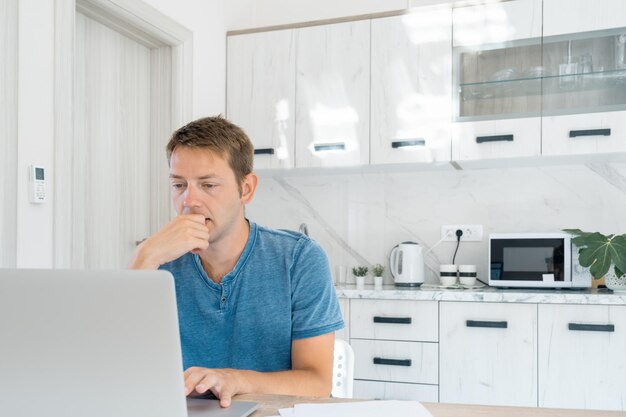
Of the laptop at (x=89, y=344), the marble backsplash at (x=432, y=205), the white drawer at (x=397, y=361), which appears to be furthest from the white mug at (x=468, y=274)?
the laptop at (x=89, y=344)

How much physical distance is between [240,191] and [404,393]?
1760 mm

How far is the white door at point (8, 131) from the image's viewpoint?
6.30 feet

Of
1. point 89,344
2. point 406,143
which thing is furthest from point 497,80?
point 89,344

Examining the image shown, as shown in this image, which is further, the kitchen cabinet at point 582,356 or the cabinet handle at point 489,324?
the cabinet handle at point 489,324

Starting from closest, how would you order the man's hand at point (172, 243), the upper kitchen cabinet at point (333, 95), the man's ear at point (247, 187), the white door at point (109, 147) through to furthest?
the man's hand at point (172, 243) → the man's ear at point (247, 187) → the white door at point (109, 147) → the upper kitchen cabinet at point (333, 95)

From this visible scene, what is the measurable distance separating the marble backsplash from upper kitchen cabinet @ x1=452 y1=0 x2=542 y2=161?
0.37m

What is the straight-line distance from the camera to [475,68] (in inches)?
117

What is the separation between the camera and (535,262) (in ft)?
9.21

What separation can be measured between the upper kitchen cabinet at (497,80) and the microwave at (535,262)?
16.6 inches

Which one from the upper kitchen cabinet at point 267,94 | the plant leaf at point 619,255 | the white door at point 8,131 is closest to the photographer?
the white door at point 8,131

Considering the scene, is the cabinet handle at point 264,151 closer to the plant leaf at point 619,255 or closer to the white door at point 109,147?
the white door at point 109,147

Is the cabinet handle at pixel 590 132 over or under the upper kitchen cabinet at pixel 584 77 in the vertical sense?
under

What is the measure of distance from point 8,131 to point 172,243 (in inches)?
40.7

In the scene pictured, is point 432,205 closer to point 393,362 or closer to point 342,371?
point 393,362
